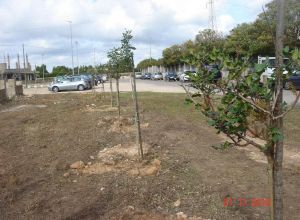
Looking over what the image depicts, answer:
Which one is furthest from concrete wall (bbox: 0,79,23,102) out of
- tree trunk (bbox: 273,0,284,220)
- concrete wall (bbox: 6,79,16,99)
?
tree trunk (bbox: 273,0,284,220)

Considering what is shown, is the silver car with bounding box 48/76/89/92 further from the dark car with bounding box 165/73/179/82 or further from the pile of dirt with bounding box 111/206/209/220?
the pile of dirt with bounding box 111/206/209/220

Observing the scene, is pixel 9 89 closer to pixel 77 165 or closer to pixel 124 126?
pixel 124 126

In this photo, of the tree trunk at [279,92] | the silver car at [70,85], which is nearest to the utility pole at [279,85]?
the tree trunk at [279,92]

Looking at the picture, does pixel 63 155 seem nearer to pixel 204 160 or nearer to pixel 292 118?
pixel 204 160

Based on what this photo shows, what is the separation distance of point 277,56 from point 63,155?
668cm

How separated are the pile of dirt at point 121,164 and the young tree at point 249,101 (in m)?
3.75

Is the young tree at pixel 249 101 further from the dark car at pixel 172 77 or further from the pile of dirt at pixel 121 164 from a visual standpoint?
the dark car at pixel 172 77

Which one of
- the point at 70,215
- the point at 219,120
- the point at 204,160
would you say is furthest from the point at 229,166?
the point at 219,120

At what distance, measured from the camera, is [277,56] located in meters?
3.03

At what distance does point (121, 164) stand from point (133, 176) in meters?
0.98

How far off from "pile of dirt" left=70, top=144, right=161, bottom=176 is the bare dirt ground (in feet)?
0.06

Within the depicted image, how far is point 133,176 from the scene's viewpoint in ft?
22.6

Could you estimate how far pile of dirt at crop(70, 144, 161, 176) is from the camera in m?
7.16

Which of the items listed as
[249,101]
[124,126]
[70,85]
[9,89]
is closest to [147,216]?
[249,101]
